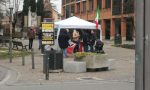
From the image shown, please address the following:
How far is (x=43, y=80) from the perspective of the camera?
14734mm

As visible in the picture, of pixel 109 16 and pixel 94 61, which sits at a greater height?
pixel 109 16

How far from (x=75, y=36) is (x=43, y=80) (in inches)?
565

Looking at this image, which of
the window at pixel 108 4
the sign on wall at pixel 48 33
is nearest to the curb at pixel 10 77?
the sign on wall at pixel 48 33

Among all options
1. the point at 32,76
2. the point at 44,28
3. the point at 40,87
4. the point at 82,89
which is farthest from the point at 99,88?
the point at 44,28

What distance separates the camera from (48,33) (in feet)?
64.0

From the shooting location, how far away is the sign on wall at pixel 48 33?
63.2ft

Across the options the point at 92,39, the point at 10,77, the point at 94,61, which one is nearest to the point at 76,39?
the point at 92,39

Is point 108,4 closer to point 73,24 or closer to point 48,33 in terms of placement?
point 73,24

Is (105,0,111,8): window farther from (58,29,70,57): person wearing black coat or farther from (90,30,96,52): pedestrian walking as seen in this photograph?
(58,29,70,57): person wearing black coat

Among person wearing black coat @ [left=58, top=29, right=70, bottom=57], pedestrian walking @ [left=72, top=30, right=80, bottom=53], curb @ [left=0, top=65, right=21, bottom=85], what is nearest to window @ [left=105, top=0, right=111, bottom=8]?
pedestrian walking @ [left=72, top=30, right=80, bottom=53]

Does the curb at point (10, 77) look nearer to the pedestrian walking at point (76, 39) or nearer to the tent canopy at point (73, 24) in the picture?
the pedestrian walking at point (76, 39)

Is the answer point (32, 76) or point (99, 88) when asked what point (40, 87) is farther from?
point (32, 76)

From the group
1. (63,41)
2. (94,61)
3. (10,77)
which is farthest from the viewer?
(63,41)

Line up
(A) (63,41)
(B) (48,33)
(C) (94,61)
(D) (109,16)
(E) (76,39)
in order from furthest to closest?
1. (D) (109,16)
2. (E) (76,39)
3. (A) (63,41)
4. (B) (48,33)
5. (C) (94,61)
